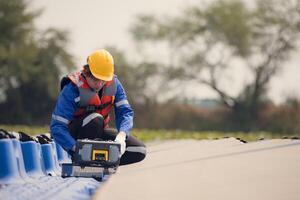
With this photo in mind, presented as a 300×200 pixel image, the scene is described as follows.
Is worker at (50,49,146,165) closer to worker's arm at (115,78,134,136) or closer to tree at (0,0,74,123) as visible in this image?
worker's arm at (115,78,134,136)

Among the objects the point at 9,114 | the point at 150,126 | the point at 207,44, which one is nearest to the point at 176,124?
the point at 150,126

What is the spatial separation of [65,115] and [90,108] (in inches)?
9.1

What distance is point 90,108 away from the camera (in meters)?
5.16

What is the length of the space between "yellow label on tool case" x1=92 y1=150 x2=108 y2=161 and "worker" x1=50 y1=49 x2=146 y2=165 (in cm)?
27

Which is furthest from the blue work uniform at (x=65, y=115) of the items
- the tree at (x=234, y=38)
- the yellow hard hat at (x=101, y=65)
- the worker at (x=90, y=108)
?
A: the tree at (x=234, y=38)

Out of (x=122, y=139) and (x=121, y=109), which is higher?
(x=121, y=109)

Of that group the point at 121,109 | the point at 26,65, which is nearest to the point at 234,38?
the point at 26,65

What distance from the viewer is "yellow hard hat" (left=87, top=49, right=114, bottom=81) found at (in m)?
5.04

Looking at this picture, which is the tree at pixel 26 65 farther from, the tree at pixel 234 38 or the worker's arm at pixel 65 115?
the worker's arm at pixel 65 115

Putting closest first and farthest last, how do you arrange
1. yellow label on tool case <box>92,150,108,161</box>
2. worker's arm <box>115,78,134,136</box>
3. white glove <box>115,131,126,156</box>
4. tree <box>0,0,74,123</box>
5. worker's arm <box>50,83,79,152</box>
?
yellow label on tool case <box>92,150,108,161</box>, white glove <box>115,131,126,156</box>, worker's arm <box>50,83,79,152</box>, worker's arm <box>115,78,134,136</box>, tree <box>0,0,74,123</box>

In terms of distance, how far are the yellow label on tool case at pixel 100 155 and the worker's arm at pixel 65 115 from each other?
0.39 m

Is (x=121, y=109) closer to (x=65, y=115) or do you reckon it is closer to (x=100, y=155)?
(x=65, y=115)

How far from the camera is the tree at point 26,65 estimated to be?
33375 millimetres

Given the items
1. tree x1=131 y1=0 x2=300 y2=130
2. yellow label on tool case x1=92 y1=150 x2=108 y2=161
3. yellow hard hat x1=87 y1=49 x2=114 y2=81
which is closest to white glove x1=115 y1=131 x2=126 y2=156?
yellow label on tool case x1=92 y1=150 x2=108 y2=161
